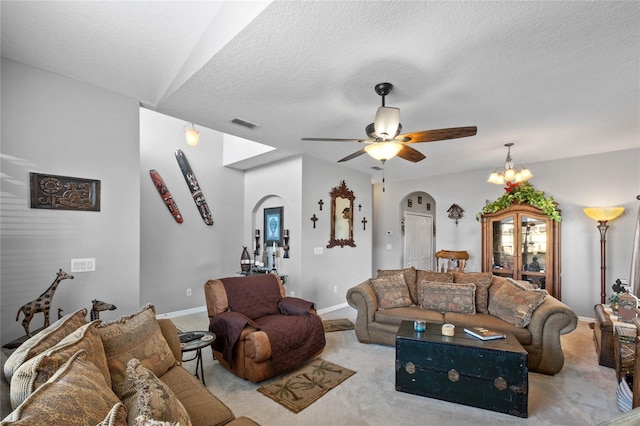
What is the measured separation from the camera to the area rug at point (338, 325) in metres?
4.13

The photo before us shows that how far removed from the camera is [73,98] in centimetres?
267

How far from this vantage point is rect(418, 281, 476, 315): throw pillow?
3.42 metres

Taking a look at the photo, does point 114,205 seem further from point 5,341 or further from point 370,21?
point 370,21

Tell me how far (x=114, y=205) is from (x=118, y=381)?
76.3 inches

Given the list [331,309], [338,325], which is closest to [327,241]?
[331,309]

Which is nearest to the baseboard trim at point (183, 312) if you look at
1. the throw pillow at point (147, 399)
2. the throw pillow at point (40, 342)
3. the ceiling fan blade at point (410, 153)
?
the throw pillow at point (40, 342)

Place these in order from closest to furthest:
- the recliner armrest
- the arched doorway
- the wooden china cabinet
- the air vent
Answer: the recliner armrest → the air vent → the wooden china cabinet → the arched doorway

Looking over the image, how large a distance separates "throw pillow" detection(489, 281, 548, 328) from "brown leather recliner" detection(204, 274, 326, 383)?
6.54ft

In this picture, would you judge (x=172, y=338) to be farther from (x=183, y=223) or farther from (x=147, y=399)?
(x=183, y=223)

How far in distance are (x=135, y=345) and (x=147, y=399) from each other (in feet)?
2.97

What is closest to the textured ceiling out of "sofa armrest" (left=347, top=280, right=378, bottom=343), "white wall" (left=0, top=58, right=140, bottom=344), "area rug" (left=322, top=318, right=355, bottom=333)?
"white wall" (left=0, top=58, right=140, bottom=344)

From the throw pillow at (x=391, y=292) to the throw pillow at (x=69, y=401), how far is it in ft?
10.0

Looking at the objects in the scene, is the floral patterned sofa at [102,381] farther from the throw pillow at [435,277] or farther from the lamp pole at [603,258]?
the lamp pole at [603,258]

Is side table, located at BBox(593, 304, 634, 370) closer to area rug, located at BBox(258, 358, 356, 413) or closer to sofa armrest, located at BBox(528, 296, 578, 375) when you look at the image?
sofa armrest, located at BBox(528, 296, 578, 375)
